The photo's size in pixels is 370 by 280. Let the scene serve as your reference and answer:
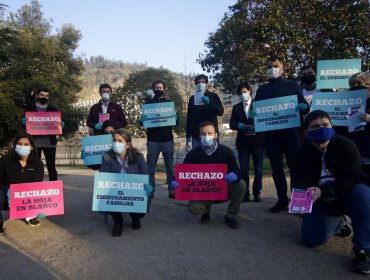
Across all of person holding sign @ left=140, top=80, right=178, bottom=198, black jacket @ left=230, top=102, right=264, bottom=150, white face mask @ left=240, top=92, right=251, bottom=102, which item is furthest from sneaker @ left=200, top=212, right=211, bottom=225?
white face mask @ left=240, top=92, right=251, bottom=102

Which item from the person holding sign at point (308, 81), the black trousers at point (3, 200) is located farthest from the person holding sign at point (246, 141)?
the black trousers at point (3, 200)

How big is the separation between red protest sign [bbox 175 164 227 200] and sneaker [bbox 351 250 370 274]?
6.26 ft

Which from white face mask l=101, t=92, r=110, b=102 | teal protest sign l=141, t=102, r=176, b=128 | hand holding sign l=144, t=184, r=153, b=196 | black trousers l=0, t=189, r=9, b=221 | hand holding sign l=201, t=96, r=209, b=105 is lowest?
black trousers l=0, t=189, r=9, b=221

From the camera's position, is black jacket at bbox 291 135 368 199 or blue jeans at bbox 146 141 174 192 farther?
blue jeans at bbox 146 141 174 192

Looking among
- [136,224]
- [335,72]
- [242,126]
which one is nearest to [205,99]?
[242,126]

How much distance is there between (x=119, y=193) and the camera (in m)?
4.91

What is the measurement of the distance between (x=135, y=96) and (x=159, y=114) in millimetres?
20783

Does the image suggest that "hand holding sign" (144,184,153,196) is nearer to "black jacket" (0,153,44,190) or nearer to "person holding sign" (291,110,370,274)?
"black jacket" (0,153,44,190)

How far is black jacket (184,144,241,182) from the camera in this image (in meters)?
5.13

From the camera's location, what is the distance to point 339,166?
12.2ft

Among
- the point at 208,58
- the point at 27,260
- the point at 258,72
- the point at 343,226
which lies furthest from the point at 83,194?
the point at 208,58

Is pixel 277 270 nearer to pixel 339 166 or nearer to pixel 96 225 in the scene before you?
pixel 339 166

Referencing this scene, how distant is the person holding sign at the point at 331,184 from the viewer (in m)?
3.51

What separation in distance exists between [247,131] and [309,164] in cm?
237
